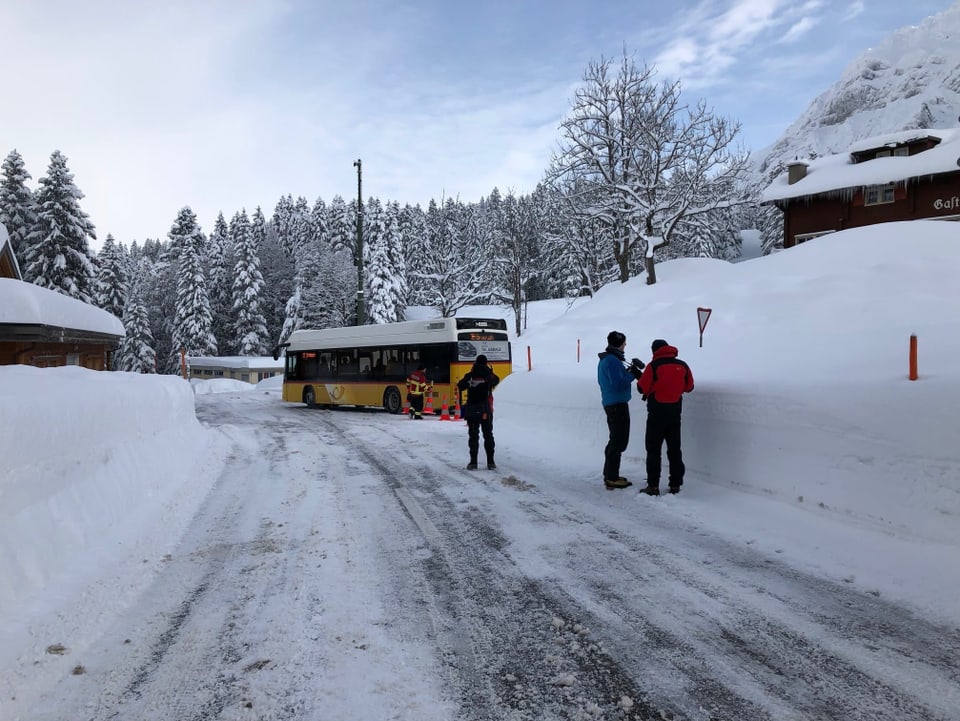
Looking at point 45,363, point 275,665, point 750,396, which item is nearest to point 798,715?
point 275,665

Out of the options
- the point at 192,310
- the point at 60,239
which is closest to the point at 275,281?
the point at 192,310

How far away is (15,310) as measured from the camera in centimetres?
1278

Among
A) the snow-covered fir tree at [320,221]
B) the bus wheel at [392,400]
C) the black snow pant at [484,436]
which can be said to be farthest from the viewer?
the snow-covered fir tree at [320,221]

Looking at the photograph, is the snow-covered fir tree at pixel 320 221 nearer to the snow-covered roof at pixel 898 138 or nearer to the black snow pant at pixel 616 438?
the snow-covered roof at pixel 898 138

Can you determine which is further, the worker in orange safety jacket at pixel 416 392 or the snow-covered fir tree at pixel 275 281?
the snow-covered fir tree at pixel 275 281

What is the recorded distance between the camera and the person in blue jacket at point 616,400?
756cm

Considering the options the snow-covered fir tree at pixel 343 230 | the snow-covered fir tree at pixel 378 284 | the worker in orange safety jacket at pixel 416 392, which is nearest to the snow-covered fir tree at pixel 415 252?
the snow-covered fir tree at pixel 343 230

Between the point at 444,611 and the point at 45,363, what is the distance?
19.3 meters

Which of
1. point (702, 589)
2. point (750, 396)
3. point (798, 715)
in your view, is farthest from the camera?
point (750, 396)

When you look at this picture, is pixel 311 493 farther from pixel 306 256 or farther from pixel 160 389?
pixel 306 256

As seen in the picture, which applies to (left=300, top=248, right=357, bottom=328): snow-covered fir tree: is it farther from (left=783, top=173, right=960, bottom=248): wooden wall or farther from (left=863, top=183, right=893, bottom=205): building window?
(left=863, top=183, right=893, bottom=205): building window

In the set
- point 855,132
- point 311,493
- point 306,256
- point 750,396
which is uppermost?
point 855,132

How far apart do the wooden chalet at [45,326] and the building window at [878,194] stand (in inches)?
1467

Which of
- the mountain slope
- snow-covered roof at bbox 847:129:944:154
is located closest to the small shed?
snow-covered roof at bbox 847:129:944:154
